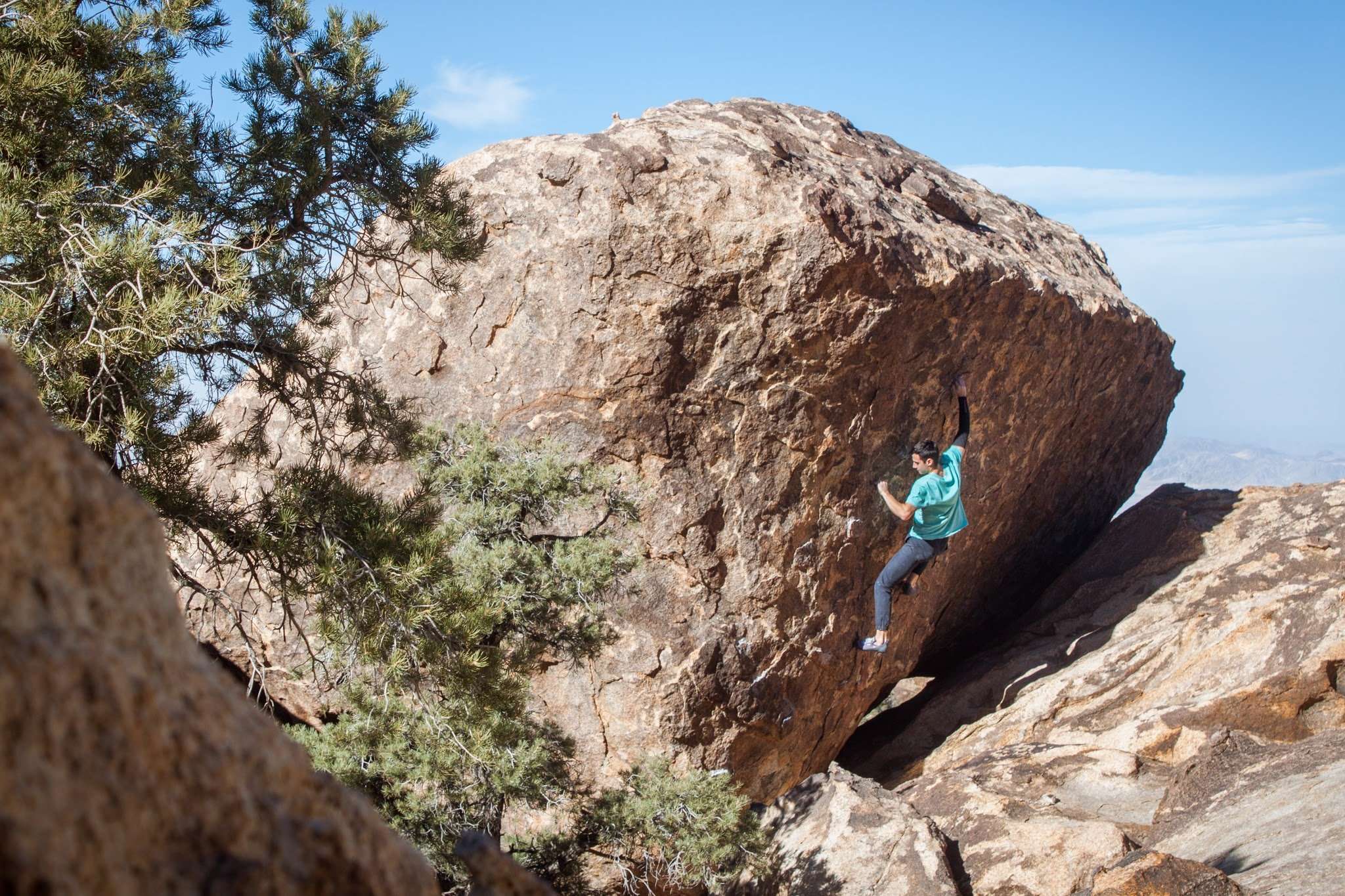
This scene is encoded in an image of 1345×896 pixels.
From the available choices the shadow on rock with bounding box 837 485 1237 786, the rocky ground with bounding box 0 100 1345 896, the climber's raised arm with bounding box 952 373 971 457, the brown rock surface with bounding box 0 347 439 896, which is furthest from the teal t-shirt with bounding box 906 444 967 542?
the brown rock surface with bounding box 0 347 439 896

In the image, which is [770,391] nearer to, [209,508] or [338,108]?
[338,108]

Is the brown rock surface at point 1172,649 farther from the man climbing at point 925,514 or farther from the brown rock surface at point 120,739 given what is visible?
the brown rock surface at point 120,739

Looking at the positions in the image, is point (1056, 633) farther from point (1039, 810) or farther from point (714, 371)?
point (714, 371)

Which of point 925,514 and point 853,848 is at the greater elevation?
point 925,514

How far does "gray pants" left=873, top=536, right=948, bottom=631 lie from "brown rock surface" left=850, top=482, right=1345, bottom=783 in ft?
7.93

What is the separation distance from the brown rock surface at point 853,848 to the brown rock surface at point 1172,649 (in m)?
2.02

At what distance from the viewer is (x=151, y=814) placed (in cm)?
165

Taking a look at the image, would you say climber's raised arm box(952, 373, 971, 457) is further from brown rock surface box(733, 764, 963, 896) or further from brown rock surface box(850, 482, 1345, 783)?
brown rock surface box(733, 764, 963, 896)

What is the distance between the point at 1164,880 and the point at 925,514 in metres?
3.36

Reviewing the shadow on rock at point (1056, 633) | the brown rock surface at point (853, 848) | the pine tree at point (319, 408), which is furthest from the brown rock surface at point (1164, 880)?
the shadow on rock at point (1056, 633)

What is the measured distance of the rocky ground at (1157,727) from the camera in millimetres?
7059

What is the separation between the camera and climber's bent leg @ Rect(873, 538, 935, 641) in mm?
8406

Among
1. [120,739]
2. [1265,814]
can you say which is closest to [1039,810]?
[1265,814]

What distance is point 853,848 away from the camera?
812 cm
